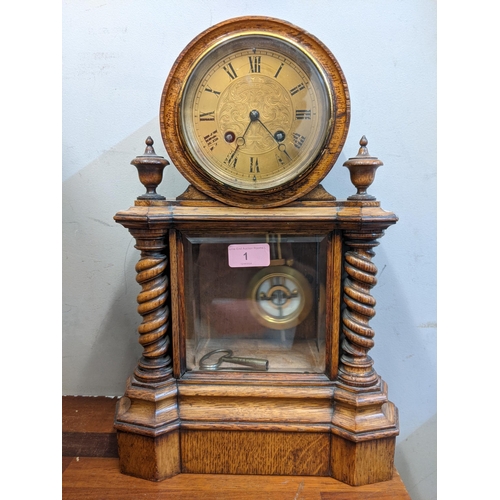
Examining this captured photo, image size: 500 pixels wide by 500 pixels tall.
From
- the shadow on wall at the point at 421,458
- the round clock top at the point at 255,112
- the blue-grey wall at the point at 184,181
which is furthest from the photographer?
the shadow on wall at the point at 421,458

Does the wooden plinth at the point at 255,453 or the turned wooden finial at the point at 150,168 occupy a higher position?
the turned wooden finial at the point at 150,168

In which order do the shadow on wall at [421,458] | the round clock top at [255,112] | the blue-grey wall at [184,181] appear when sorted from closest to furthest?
the round clock top at [255,112]
the blue-grey wall at [184,181]
the shadow on wall at [421,458]

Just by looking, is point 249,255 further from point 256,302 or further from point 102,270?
point 102,270

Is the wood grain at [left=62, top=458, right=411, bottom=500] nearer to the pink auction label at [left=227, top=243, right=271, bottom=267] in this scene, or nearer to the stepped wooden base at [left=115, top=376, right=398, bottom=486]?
the stepped wooden base at [left=115, top=376, right=398, bottom=486]

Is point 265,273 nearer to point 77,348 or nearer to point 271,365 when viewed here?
point 271,365

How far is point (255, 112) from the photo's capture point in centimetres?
83

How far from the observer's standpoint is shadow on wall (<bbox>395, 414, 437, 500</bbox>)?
47.4 inches

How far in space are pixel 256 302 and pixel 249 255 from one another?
127 millimetres

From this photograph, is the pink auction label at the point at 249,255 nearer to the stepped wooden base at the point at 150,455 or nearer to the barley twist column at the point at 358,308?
the barley twist column at the point at 358,308

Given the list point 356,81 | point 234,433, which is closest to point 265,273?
point 234,433

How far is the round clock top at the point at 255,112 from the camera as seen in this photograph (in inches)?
31.6

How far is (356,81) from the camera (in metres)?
1.08

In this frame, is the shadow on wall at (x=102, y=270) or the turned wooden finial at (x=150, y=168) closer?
the turned wooden finial at (x=150, y=168)

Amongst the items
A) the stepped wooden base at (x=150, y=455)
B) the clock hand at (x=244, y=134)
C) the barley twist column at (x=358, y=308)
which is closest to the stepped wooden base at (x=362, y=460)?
the barley twist column at (x=358, y=308)
